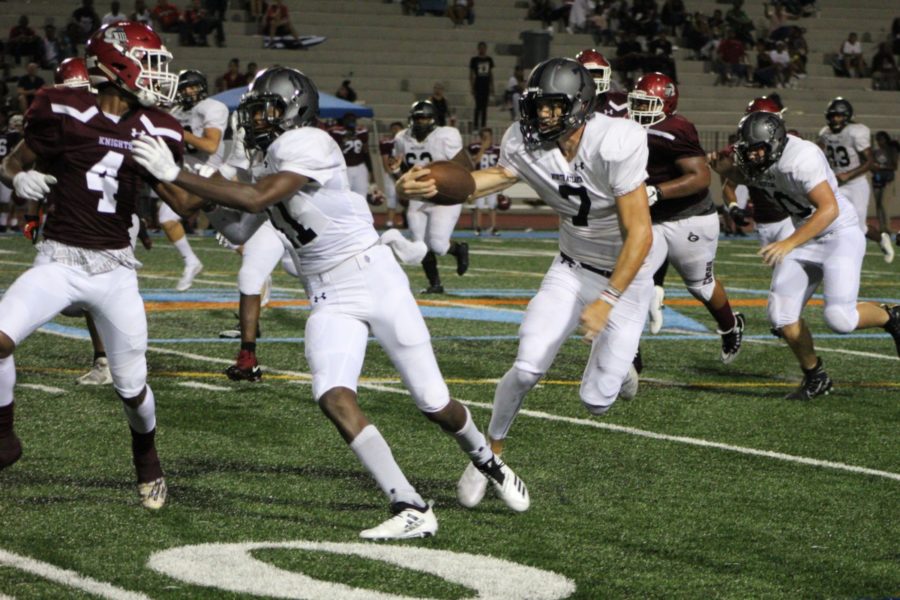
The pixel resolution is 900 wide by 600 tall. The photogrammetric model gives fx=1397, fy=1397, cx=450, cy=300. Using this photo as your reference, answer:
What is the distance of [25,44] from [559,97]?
19178 mm

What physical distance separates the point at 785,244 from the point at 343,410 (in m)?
3.33

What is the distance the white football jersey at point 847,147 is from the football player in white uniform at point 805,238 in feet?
23.9

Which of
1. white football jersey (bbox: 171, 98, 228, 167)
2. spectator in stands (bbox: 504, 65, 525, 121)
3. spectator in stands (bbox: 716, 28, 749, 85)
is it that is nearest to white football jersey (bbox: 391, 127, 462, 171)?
white football jersey (bbox: 171, 98, 228, 167)

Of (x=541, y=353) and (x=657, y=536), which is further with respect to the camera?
(x=541, y=353)

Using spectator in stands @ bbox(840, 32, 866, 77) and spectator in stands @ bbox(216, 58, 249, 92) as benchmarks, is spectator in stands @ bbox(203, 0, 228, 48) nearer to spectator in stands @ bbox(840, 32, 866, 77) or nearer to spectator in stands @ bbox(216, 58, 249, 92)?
spectator in stands @ bbox(216, 58, 249, 92)

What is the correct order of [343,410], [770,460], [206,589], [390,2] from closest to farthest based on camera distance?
[206,589]
[343,410]
[770,460]
[390,2]

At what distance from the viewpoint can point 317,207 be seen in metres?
4.96

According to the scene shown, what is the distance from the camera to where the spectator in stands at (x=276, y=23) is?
2488 centimetres

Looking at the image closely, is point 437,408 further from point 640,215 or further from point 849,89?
point 849,89

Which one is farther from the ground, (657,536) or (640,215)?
(640,215)

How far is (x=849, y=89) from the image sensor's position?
29375 mm

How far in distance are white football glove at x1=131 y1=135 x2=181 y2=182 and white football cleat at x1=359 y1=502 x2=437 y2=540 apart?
1.35 m

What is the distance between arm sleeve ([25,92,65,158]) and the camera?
501 centimetres

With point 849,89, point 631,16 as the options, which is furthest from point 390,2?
point 849,89
